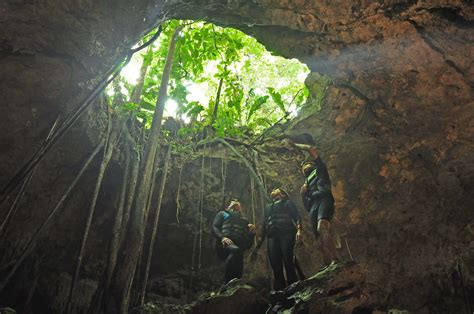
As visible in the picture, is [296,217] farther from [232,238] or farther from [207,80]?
[207,80]

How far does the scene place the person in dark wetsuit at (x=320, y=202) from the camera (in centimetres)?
388

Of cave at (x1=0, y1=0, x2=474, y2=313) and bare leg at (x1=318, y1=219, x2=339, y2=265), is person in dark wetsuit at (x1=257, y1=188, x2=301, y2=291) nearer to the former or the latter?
bare leg at (x1=318, y1=219, x2=339, y2=265)

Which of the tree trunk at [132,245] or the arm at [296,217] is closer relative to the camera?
the tree trunk at [132,245]

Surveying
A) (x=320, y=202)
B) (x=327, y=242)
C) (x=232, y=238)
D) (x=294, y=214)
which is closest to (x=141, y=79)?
(x=232, y=238)

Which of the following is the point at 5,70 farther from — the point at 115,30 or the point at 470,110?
the point at 470,110

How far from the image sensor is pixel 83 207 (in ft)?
19.4

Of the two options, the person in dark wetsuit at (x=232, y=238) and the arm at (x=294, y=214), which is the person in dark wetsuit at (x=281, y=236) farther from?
the person in dark wetsuit at (x=232, y=238)

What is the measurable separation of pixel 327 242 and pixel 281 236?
773mm

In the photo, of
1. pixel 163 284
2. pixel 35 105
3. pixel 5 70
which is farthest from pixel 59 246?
pixel 5 70

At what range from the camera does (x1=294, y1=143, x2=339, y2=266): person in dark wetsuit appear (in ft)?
12.7

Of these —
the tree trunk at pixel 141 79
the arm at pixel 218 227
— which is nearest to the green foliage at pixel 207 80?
the tree trunk at pixel 141 79

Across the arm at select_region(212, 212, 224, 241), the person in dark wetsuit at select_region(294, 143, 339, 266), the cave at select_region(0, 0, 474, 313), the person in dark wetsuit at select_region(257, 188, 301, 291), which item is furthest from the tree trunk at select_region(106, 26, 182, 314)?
the person in dark wetsuit at select_region(294, 143, 339, 266)

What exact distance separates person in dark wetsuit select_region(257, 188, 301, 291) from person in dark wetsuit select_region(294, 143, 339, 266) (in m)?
0.32

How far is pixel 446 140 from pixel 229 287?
456cm
